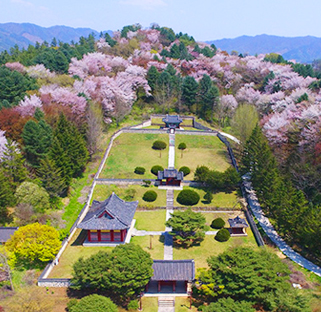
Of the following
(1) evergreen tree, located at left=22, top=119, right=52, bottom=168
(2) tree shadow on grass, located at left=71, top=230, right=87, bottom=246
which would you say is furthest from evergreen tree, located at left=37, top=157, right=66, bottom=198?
(2) tree shadow on grass, located at left=71, top=230, right=87, bottom=246

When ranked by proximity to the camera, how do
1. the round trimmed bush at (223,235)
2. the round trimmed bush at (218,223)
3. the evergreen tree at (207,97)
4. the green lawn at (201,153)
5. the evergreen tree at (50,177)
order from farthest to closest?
1. the evergreen tree at (207,97)
2. the green lawn at (201,153)
3. the evergreen tree at (50,177)
4. the round trimmed bush at (218,223)
5. the round trimmed bush at (223,235)

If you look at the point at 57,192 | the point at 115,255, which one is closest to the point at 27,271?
the point at 115,255

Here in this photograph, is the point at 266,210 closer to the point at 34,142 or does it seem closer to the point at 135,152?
the point at 135,152

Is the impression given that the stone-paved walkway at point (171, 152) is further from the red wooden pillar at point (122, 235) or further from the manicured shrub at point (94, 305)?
the manicured shrub at point (94, 305)

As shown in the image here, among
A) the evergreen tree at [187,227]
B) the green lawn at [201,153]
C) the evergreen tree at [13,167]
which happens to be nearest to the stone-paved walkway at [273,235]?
the green lawn at [201,153]

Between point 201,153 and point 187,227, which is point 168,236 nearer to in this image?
point 187,227

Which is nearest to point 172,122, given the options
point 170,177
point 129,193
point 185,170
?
point 185,170

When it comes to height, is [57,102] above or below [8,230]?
above
